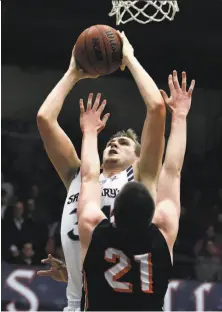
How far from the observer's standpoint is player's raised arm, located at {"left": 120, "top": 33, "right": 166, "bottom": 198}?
3.21 metres

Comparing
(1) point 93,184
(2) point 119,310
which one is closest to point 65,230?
(1) point 93,184

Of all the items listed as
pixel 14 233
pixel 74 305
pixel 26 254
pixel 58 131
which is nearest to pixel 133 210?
pixel 58 131

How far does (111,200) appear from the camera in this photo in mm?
3457

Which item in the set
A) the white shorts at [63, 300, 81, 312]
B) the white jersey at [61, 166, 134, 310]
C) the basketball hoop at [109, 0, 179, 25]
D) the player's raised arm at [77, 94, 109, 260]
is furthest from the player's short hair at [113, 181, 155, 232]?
the basketball hoop at [109, 0, 179, 25]

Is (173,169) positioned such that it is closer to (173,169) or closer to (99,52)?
(173,169)

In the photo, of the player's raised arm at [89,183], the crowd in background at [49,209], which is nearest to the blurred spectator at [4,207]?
the crowd in background at [49,209]

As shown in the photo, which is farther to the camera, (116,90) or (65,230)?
(116,90)

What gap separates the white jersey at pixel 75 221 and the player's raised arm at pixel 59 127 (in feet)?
0.38

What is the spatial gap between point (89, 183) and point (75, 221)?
60 centimetres

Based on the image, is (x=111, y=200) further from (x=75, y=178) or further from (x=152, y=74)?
(x=152, y=74)

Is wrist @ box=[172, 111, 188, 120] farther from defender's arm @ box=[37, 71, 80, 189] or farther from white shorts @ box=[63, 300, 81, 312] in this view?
white shorts @ box=[63, 300, 81, 312]

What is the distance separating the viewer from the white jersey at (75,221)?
3473 millimetres

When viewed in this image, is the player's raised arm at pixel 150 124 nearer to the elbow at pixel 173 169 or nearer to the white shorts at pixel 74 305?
the elbow at pixel 173 169

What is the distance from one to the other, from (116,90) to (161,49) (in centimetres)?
85
